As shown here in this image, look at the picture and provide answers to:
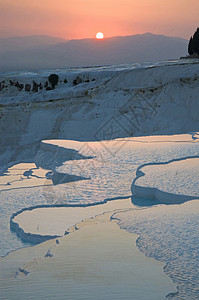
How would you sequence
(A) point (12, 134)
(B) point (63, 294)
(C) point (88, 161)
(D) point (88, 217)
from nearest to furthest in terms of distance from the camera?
1. (B) point (63, 294)
2. (D) point (88, 217)
3. (C) point (88, 161)
4. (A) point (12, 134)

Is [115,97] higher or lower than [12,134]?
higher

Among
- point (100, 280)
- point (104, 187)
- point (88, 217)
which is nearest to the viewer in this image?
point (100, 280)

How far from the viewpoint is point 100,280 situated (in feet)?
10.2

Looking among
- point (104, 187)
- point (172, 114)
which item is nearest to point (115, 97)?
point (172, 114)

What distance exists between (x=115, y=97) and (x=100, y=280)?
15825mm

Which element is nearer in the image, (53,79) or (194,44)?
(53,79)

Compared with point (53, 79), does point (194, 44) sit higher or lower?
higher

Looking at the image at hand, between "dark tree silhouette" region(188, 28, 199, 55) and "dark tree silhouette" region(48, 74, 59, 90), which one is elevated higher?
"dark tree silhouette" region(188, 28, 199, 55)

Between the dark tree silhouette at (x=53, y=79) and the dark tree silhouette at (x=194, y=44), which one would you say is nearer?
the dark tree silhouette at (x=53, y=79)

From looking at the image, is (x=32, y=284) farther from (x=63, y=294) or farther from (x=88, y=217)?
(x=88, y=217)

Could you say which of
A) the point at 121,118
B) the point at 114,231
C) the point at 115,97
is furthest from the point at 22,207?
the point at 115,97

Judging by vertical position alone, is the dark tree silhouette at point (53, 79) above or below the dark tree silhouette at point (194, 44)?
below

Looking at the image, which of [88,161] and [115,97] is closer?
[88,161]

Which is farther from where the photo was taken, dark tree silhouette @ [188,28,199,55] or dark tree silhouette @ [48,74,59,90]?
dark tree silhouette @ [188,28,199,55]
